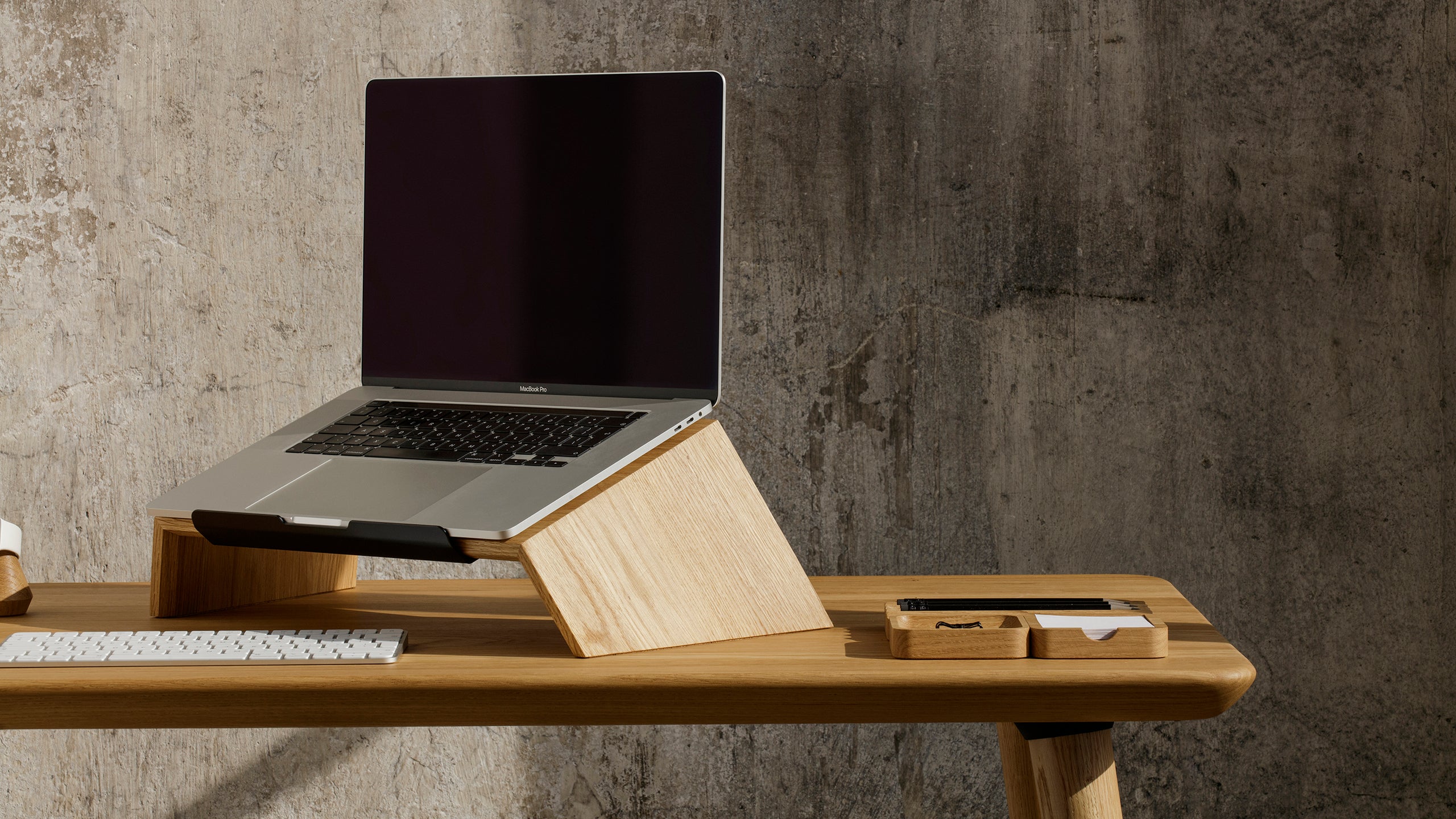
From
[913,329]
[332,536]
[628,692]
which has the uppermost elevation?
[913,329]

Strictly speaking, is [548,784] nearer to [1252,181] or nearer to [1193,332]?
[1193,332]

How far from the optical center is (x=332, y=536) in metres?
0.82

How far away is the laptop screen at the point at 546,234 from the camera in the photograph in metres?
1.04

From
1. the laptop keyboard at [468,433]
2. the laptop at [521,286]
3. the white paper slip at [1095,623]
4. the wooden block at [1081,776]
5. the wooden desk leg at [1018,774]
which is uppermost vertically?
the laptop at [521,286]

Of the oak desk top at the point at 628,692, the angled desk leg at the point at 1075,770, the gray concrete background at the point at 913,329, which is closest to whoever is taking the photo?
the oak desk top at the point at 628,692

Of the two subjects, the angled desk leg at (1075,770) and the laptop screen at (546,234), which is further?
the laptop screen at (546,234)

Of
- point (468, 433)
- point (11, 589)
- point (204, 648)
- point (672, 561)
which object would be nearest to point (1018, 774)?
point (672, 561)

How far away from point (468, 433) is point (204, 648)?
292 mm

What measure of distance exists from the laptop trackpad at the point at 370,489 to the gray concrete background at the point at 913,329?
2.44ft

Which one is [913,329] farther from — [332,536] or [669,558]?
[332,536]

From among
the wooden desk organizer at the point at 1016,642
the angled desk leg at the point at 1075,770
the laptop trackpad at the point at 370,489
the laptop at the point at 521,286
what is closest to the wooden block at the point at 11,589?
the laptop at the point at 521,286

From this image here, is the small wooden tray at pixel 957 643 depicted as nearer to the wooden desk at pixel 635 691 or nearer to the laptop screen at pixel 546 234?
the wooden desk at pixel 635 691

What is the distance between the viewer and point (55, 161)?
5.23ft

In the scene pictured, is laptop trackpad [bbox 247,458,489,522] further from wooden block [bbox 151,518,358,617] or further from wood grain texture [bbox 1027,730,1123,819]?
wood grain texture [bbox 1027,730,1123,819]
